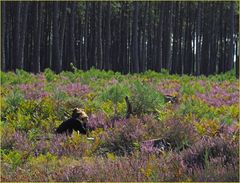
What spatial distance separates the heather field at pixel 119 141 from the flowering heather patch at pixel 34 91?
0.18ft

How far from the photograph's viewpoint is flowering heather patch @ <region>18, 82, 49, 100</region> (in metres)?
12.4

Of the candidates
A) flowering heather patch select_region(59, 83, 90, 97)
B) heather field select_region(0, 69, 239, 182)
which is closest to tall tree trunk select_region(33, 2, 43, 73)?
flowering heather patch select_region(59, 83, 90, 97)

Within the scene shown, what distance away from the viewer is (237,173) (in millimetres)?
5207

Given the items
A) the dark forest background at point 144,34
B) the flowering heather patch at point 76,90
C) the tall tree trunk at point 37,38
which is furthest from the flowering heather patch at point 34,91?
the dark forest background at point 144,34

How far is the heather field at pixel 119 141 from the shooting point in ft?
18.5

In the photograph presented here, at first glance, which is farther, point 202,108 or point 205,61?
point 205,61

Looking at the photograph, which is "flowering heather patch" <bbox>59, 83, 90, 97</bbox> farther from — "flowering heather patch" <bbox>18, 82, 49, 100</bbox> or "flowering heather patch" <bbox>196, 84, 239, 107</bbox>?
"flowering heather patch" <bbox>196, 84, 239, 107</bbox>

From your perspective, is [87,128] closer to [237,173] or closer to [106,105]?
[106,105]

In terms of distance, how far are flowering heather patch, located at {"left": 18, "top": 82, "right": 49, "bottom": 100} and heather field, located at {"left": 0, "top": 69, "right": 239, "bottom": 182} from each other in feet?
0.18

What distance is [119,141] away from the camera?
755 cm

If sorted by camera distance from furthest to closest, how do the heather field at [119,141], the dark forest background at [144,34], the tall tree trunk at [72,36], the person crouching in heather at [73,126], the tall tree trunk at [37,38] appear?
the dark forest background at [144,34], the tall tree trunk at [72,36], the tall tree trunk at [37,38], the person crouching in heather at [73,126], the heather field at [119,141]

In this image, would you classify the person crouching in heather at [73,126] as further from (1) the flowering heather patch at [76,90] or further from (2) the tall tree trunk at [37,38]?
(2) the tall tree trunk at [37,38]

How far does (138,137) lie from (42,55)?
40.3 m

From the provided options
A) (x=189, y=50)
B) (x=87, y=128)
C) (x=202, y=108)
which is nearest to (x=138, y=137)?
(x=87, y=128)
